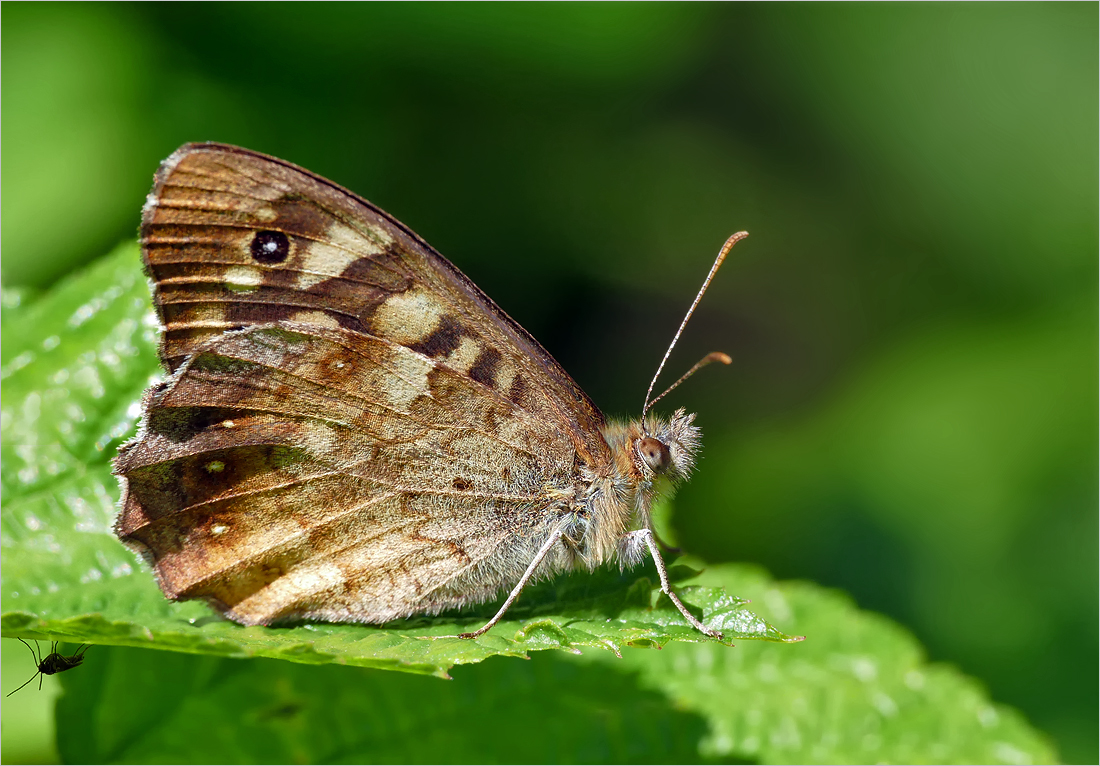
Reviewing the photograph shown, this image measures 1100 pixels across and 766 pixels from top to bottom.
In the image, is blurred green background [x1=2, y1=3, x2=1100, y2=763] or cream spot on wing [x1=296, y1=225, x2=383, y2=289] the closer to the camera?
cream spot on wing [x1=296, y1=225, x2=383, y2=289]

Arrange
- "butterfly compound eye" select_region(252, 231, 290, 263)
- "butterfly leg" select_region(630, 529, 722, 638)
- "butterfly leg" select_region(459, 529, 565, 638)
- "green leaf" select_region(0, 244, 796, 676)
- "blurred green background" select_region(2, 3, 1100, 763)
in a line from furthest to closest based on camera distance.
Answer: "blurred green background" select_region(2, 3, 1100, 763), "butterfly compound eye" select_region(252, 231, 290, 263), "butterfly leg" select_region(459, 529, 565, 638), "butterfly leg" select_region(630, 529, 722, 638), "green leaf" select_region(0, 244, 796, 676)

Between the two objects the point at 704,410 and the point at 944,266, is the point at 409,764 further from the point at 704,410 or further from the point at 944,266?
the point at 944,266

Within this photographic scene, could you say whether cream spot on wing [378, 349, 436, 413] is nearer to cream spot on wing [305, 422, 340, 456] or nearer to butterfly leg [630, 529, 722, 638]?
cream spot on wing [305, 422, 340, 456]

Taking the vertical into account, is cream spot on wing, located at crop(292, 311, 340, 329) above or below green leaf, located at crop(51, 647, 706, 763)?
above

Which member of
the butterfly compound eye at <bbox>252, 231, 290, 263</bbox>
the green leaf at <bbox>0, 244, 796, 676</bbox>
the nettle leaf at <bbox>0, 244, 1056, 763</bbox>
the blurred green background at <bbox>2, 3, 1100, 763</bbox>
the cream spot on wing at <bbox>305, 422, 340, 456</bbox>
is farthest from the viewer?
the blurred green background at <bbox>2, 3, 1100, 763</bbox>

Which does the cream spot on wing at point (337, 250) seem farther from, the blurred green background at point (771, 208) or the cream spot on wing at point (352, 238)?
the blurred green background at point (771, 208)

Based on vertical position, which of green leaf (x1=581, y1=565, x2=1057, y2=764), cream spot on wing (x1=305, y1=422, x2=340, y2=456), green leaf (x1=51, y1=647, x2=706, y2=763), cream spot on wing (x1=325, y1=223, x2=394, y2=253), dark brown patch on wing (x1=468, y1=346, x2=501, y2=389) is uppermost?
cream spot on wing (x1=325, y1=223, x2=394, y2=253)

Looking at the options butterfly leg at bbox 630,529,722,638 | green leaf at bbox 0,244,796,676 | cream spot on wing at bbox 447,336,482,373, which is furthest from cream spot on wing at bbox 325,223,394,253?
butterfly leg at bbox 630,529,722,638
